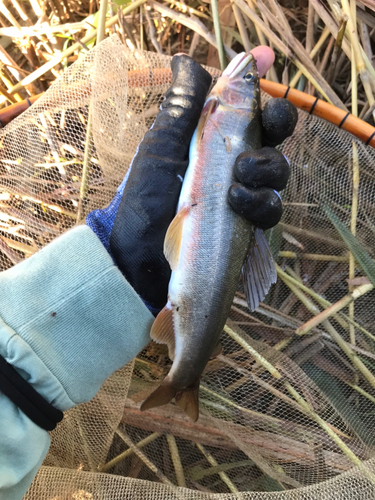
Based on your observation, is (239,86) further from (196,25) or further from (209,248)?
(196,25)

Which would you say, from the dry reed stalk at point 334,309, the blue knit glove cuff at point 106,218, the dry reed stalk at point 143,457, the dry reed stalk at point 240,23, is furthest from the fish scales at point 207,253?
the dry reed stalk at point 240,23

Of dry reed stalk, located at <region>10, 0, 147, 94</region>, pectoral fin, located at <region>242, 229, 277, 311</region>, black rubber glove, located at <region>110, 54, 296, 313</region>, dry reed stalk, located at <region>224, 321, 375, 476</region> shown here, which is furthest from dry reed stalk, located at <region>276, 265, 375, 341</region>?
dry reed stalk, located at <region>10, 0, 147, 94</region>

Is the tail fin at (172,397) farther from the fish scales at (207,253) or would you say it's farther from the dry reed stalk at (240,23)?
the dry reed stalk at (240,23)

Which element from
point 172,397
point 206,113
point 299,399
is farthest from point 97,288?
point 299,399

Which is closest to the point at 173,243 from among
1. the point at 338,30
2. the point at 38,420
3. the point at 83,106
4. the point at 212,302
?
the point at 212,302

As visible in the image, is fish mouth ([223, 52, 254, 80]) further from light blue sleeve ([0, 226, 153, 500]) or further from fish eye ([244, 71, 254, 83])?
light blue sleeve ([0, 226, 153, 500])

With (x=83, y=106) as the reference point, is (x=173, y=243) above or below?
below

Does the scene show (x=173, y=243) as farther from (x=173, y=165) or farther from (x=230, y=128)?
(x=230, y=128)
